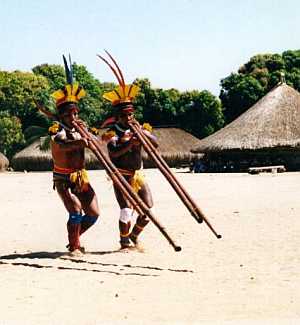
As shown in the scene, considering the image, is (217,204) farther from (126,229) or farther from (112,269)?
(112,269)

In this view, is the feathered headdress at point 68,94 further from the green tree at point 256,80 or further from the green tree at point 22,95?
the green tree at point 22,95

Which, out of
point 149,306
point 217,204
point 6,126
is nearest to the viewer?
point 149,306

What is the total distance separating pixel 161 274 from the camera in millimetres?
6969

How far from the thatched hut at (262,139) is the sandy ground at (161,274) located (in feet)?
68.2

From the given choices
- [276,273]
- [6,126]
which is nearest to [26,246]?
[276,273]

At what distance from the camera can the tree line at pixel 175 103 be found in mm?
52656

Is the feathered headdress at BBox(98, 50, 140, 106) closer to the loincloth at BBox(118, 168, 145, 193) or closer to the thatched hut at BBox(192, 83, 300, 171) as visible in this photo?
the loincloth at BBox(118, 168, 145, 193)

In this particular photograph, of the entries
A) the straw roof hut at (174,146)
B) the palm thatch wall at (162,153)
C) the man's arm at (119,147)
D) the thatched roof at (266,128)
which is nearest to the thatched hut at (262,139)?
the thatched roof at (266,128)

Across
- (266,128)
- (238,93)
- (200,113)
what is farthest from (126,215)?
(200,113)

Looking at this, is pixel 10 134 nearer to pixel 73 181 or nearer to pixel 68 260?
pixel 73 181

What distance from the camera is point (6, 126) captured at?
54.6 meters

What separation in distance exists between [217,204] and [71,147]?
22.3ft

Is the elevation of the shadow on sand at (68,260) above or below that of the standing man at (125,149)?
below

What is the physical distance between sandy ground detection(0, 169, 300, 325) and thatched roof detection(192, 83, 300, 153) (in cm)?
2080
